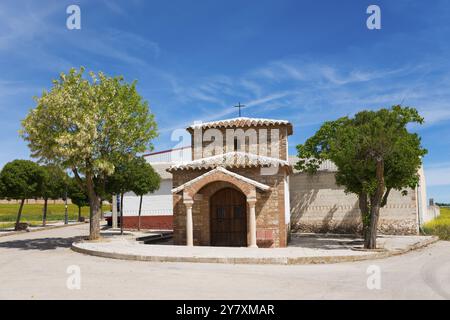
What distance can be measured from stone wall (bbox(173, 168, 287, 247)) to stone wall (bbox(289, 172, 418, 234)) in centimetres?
941

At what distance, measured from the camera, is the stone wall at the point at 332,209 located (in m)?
25.7

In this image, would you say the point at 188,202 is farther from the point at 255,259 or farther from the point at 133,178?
the point at 133,178

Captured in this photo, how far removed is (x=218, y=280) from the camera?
10719 millimetres

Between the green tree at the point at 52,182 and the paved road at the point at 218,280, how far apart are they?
20.0 feet

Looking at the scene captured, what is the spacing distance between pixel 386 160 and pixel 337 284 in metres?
8.84

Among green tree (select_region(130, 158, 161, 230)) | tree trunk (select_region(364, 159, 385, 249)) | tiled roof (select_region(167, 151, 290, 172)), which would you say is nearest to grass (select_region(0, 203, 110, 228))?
green tree (select_region(130, 158, 161, 230))

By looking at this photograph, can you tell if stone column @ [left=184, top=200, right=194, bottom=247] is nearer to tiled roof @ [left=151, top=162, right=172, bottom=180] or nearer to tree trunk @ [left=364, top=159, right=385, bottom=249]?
tree trunk @ [left=364, top=159, right=385, bottom=249]

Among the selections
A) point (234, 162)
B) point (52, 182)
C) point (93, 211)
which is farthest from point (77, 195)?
point (234, 162)

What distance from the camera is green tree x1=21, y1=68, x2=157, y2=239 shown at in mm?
19469

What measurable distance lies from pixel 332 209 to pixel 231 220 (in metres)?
10.1
